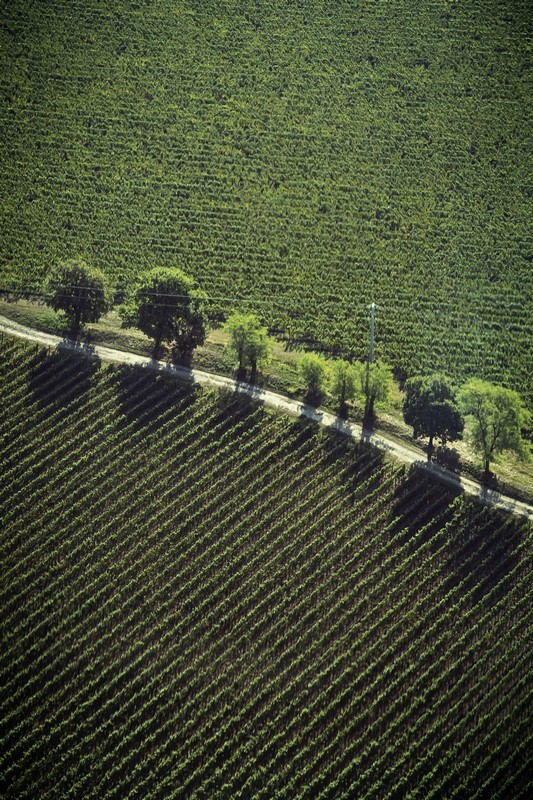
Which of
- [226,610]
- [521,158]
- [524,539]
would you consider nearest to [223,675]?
[226,610]

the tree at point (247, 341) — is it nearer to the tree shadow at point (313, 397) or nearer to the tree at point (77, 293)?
the tree shadow at point (313, 397)

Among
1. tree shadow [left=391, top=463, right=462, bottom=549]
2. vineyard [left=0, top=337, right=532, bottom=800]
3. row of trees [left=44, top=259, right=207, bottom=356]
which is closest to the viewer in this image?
vineyard [left=0, top=337, right=532, bottom=800]

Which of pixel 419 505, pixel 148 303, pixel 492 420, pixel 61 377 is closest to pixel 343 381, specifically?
pixel 419 505

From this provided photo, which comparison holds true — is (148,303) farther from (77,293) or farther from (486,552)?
(486,552)

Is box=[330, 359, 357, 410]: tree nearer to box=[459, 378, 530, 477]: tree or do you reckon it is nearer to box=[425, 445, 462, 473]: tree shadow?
box=[425, 445, 462, 473]: tree shadow

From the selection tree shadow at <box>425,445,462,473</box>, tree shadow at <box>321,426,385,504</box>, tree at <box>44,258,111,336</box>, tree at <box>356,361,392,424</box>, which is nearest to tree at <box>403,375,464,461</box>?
tree shadow at <box>425,445,462,473</box>

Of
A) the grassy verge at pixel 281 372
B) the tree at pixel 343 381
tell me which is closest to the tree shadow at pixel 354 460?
the grassy verge at pixel 281 372

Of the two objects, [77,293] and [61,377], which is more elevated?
[77,293]
